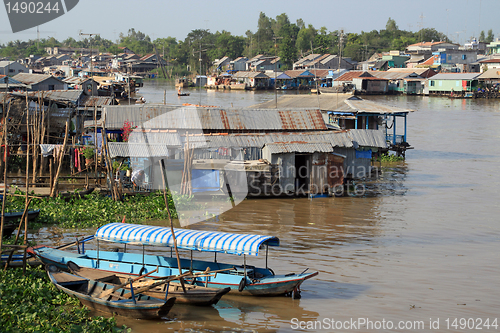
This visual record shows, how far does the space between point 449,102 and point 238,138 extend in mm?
35741

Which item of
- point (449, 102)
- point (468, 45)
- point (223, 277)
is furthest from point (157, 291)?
point (468, 45)

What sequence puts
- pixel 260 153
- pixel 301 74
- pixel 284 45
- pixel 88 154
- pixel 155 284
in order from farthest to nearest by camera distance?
pixel 284 45 < pixel 301 74 < pixel 88 154 < pixel 260 153 < pixel 155 284

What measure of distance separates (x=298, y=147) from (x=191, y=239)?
677 cm

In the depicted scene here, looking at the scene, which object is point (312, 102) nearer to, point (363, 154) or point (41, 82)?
point (363, 154)

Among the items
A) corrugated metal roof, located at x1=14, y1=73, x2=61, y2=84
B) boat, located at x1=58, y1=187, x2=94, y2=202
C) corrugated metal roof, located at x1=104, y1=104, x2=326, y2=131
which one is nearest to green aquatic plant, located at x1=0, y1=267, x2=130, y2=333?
boat, located at x1=58, y1=187, x2=94, y2=202

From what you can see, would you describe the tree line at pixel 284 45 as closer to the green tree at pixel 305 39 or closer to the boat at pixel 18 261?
the green tree at pixel 305 39

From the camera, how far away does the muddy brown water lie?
771 cm

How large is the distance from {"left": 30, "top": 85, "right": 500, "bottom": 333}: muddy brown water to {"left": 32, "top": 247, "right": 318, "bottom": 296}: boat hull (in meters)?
0.31

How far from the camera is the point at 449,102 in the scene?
1764 inches

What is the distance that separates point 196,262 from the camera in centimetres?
868

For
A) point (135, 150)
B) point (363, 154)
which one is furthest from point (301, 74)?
point (135, 150)

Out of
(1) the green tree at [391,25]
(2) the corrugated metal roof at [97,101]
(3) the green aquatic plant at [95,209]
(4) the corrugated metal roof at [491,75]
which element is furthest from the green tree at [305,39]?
(3) the green aquatic plant at [95,209]

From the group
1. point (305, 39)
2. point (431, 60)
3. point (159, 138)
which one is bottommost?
point (159, 138)

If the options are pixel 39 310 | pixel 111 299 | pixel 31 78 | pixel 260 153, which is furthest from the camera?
pixel 31 78
